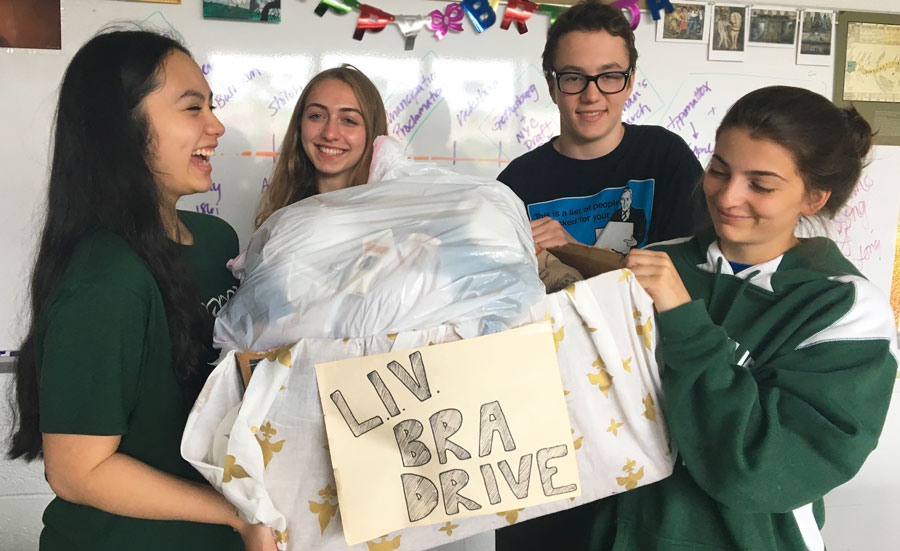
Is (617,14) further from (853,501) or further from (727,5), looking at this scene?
(853,501)

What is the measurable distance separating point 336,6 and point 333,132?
662 mm

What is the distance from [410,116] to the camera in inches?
71.0

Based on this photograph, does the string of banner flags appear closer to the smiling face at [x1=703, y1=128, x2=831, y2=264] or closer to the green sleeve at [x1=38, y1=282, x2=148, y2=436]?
the smiling face at [x1=703, y1=128, x2=831, y2=264]

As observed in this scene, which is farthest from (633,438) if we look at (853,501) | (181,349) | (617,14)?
(853,501)

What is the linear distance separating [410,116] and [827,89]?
1.28 meters

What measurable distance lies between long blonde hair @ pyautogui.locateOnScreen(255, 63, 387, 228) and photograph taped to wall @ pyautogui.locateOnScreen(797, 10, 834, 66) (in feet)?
4.57

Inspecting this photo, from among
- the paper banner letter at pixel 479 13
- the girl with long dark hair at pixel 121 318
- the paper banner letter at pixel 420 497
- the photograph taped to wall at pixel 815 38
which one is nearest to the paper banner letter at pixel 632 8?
the paper banner letter at pixel 479 13

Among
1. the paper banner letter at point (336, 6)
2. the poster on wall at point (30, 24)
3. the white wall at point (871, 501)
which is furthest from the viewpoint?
the white wall at point (871, 501)

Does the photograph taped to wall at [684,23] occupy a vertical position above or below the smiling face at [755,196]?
above

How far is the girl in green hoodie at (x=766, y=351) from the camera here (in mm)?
720

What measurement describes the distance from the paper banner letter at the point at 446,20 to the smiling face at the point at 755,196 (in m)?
1.10

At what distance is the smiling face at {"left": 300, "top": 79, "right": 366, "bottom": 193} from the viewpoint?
1226 millimetres

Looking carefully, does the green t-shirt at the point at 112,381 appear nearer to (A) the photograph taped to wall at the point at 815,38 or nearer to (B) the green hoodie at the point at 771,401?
(B) the green hoodie at the point at 771,401

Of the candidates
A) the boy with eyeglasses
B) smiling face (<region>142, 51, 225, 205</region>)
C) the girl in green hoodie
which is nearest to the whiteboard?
the boy with eyeglasses
